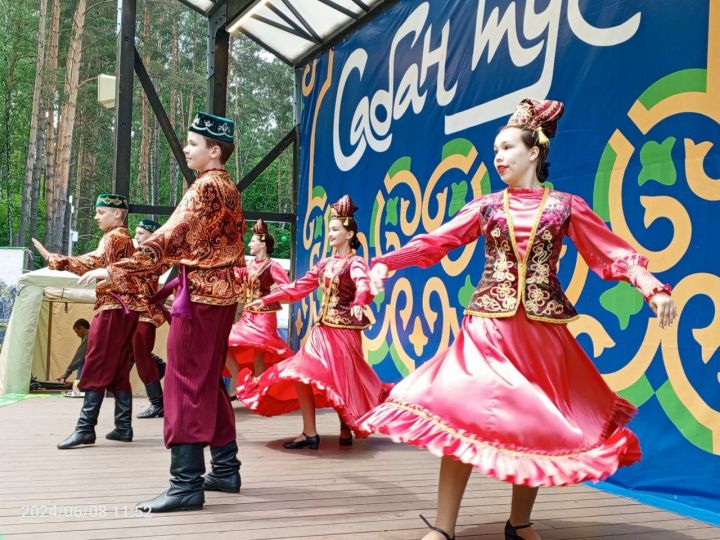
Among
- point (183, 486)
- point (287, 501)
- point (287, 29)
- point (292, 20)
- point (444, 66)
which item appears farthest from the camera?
point (292, 20)

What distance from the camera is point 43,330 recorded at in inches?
343

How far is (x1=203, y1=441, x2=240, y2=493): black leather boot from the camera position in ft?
11.3

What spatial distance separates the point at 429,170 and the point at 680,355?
117 inches

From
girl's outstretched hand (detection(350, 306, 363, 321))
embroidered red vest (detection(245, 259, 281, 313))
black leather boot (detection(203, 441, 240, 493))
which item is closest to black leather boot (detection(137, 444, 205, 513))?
black leather boot (detection(203, 441, 240, 493))

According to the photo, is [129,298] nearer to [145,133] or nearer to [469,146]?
[469,146]

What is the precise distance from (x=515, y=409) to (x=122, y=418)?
10.7 ft

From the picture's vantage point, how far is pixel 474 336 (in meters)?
2.58

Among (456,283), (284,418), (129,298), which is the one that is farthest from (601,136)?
(284,418)

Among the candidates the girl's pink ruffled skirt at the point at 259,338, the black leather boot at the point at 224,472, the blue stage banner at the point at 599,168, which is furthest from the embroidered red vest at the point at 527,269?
the girl's pink ruffled skirt at the point at 259,338

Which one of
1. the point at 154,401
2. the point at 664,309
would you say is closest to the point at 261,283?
the point at 154,401

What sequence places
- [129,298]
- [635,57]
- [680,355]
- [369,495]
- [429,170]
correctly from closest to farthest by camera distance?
[369,495] → [680,355] → [635,57] → [129,298] → [429,170]

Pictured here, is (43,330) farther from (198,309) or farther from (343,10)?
(198,309)

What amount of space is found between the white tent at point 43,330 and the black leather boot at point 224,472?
5166mm

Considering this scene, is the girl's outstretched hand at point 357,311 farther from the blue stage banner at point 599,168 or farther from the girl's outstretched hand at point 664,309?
the blue stage banner at point 599,168
